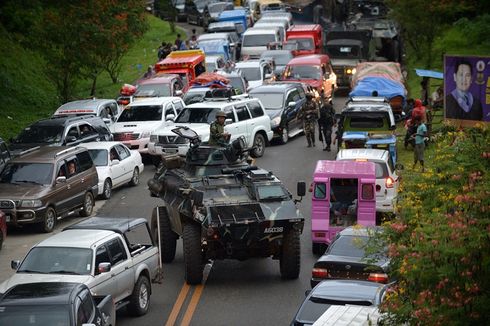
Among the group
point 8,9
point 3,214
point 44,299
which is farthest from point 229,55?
point 44,299

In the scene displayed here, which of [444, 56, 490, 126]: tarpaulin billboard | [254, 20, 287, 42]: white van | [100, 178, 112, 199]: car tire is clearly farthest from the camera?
[254, 20, 287, 42]: white van

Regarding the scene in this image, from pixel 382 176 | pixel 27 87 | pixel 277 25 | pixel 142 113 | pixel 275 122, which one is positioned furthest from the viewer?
pixel 277 25

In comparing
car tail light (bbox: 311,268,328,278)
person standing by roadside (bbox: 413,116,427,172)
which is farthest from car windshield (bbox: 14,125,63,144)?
car tail light (bbox: 311,268,328,278)

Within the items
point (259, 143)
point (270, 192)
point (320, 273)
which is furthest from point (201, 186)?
point (259, 143)

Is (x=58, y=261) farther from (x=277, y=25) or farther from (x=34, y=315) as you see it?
(x=277, y=25)

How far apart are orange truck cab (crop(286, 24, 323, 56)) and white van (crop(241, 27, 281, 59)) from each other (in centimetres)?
88

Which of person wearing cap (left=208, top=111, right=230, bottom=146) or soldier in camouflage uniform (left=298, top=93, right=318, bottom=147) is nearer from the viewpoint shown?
person wearing cap (left=208, top=111, right=230, bottom=146)

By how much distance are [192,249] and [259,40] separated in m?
32.0

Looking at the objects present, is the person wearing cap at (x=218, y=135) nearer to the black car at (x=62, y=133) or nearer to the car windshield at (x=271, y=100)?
the black car at (x=62, y=133)

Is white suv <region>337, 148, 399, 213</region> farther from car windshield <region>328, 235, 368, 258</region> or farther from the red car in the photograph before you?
the red car

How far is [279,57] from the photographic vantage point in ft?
150

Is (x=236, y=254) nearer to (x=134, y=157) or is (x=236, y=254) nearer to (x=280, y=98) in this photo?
(x=134, y=157)

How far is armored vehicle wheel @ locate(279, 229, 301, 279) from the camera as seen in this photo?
19.4 meters

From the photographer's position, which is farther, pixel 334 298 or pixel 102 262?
pixel 102 262
